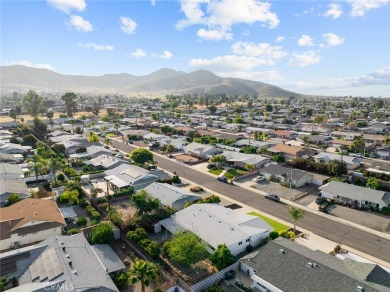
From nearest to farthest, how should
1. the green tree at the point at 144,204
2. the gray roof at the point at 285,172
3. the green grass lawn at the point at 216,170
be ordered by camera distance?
the green tree at the point at 144,204
the gray roof at the point at 285,172
the green grass lawn at the point at 216,170

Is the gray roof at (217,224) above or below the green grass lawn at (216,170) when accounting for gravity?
above

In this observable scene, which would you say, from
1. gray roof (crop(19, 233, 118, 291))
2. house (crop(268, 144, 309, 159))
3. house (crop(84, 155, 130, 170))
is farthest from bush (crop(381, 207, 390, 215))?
house (crop(84, 155, 130, 170))

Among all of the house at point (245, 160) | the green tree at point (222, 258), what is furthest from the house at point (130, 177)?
the green tree at point (222, 258)

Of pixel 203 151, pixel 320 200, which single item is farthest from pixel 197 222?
pixel 203 151

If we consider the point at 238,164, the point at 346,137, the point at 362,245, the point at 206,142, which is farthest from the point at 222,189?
the point at 346,137

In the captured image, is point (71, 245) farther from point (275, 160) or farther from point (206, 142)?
point (206, 142)

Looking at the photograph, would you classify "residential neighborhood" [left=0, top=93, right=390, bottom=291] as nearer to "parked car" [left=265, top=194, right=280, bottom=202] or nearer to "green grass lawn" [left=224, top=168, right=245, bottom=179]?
"parked car" [left=265, top=194, right=280, bottom=202]

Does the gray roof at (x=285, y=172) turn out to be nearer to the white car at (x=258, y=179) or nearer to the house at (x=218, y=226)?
the white car at (x=258, y=179)
